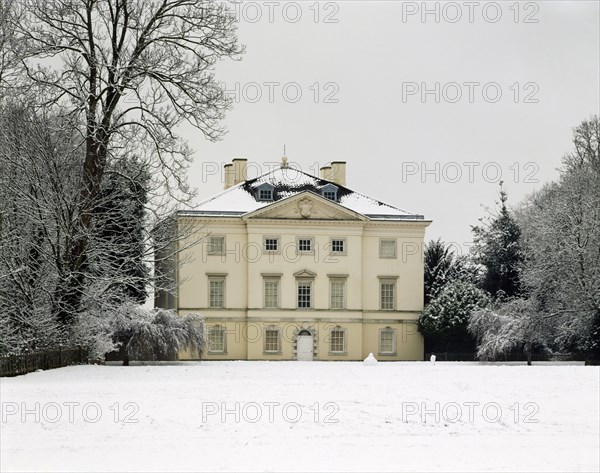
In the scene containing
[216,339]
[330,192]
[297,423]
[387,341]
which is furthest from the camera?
[330,192]

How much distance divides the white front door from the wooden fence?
83.6 ft

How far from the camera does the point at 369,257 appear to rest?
56.0 metres

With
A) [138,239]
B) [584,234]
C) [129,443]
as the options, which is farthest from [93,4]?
[584,234]

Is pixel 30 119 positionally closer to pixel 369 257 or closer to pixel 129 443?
pixel 129 443

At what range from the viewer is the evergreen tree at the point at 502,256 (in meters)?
56.2

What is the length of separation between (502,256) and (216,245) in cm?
1587

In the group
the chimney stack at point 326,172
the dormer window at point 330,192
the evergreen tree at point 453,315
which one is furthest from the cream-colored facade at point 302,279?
the chimney stack at point 326,172

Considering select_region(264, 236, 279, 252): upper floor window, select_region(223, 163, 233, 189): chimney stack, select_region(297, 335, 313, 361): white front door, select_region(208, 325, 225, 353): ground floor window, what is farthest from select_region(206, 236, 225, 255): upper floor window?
select_region(223, 163, 233, 189): chimney stack

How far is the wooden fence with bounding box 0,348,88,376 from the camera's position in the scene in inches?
885

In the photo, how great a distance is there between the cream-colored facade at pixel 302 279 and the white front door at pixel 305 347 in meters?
0.05

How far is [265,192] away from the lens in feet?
185

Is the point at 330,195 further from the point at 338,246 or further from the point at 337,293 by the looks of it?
the point at 337,293

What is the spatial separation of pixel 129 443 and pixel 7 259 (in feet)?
39.2

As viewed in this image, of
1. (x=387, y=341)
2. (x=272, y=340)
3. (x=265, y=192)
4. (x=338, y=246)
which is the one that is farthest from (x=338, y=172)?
(x=272, y=340)
